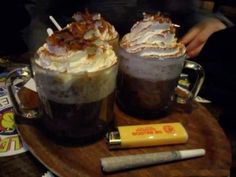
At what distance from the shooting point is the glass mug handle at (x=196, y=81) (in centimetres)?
89

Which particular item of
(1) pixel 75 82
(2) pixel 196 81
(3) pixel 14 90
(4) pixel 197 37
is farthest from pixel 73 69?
(4) pixel 197 37

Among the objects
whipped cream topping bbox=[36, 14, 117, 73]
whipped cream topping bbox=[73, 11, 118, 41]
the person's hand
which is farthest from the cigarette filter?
the person's hand

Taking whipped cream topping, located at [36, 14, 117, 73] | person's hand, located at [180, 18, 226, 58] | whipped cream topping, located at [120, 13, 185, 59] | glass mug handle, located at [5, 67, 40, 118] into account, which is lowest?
person's hand, located at [180, 18, 226, 58]

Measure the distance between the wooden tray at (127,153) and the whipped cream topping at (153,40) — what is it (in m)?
0.20

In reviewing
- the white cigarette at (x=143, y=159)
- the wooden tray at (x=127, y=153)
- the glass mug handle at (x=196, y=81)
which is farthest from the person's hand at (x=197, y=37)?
the white cigarette at (x=143, y=159)

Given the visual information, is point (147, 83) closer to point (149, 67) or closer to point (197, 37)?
point (149, 67)

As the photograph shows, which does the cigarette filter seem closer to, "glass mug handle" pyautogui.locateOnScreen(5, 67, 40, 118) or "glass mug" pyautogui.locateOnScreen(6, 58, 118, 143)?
"glass mug" pyautogui.locateOnScreen(6, 58, 118, 143)

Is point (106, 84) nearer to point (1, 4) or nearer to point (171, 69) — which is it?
point (171, 69)

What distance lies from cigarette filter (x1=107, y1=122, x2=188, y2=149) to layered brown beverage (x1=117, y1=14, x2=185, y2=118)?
0.11m

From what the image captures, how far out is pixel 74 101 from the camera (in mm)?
685

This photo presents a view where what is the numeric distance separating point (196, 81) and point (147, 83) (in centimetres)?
19

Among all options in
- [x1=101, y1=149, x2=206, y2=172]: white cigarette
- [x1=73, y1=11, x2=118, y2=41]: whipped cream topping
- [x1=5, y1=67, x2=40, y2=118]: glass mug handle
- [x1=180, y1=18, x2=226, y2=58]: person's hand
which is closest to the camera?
[x1=101, y1=149, x2=206, y2=172]: white cigarette

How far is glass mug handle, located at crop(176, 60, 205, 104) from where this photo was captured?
894mm

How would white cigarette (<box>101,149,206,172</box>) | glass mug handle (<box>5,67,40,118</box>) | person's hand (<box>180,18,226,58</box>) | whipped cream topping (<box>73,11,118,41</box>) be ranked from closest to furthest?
white cigarette (<box>101,149,206,172</box>), glass mug handle (<box>5,67,40,118</box>), whipped cream topping (<box>73,11,118,41</box>), person's hand (<box>180,18,226,58</box>)
